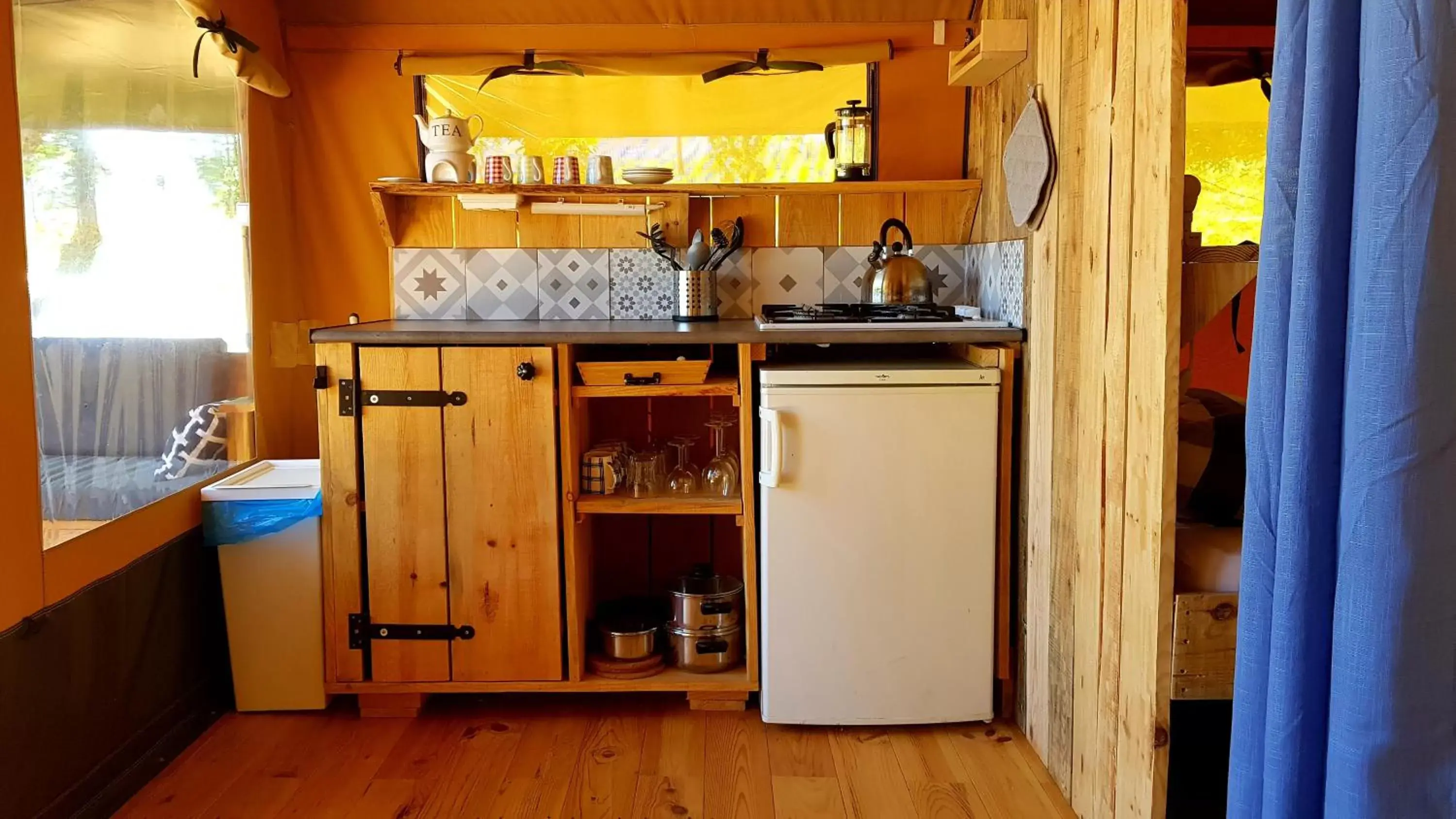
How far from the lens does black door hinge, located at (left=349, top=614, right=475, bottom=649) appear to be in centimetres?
300

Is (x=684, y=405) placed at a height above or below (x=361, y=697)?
above

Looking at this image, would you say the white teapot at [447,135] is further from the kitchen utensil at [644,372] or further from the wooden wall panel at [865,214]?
the wooden wall panel at [865,214]

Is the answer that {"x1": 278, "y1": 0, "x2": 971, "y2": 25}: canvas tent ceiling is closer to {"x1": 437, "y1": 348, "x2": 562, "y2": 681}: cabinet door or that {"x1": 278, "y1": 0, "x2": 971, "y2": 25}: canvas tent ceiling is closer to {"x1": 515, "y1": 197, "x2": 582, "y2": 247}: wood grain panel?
{"x1": 515, "y1": 197, "x2": 582, "y2": 247}: wood grain panel

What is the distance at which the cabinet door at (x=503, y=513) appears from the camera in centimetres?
293

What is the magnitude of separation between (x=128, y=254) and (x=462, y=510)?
0.98 m

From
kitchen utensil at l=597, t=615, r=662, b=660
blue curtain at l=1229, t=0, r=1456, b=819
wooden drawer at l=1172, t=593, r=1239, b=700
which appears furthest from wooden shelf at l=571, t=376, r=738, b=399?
blue curtain at l=1229, t=0, r=1456, b=819

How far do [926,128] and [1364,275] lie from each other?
240 cm

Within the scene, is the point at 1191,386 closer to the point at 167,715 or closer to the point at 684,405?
the point at 684,405

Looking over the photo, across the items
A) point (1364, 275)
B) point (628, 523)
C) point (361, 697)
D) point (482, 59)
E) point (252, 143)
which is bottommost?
point (361, 697)

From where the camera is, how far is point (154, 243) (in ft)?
9.14

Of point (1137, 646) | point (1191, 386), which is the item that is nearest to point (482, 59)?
point (1191, 386)

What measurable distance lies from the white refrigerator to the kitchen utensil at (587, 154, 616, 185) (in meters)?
0.95

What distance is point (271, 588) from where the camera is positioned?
3002mm

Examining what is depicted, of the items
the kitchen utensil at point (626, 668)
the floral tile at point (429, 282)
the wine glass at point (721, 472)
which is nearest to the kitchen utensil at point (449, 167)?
the floral tile at point (429, 282)
